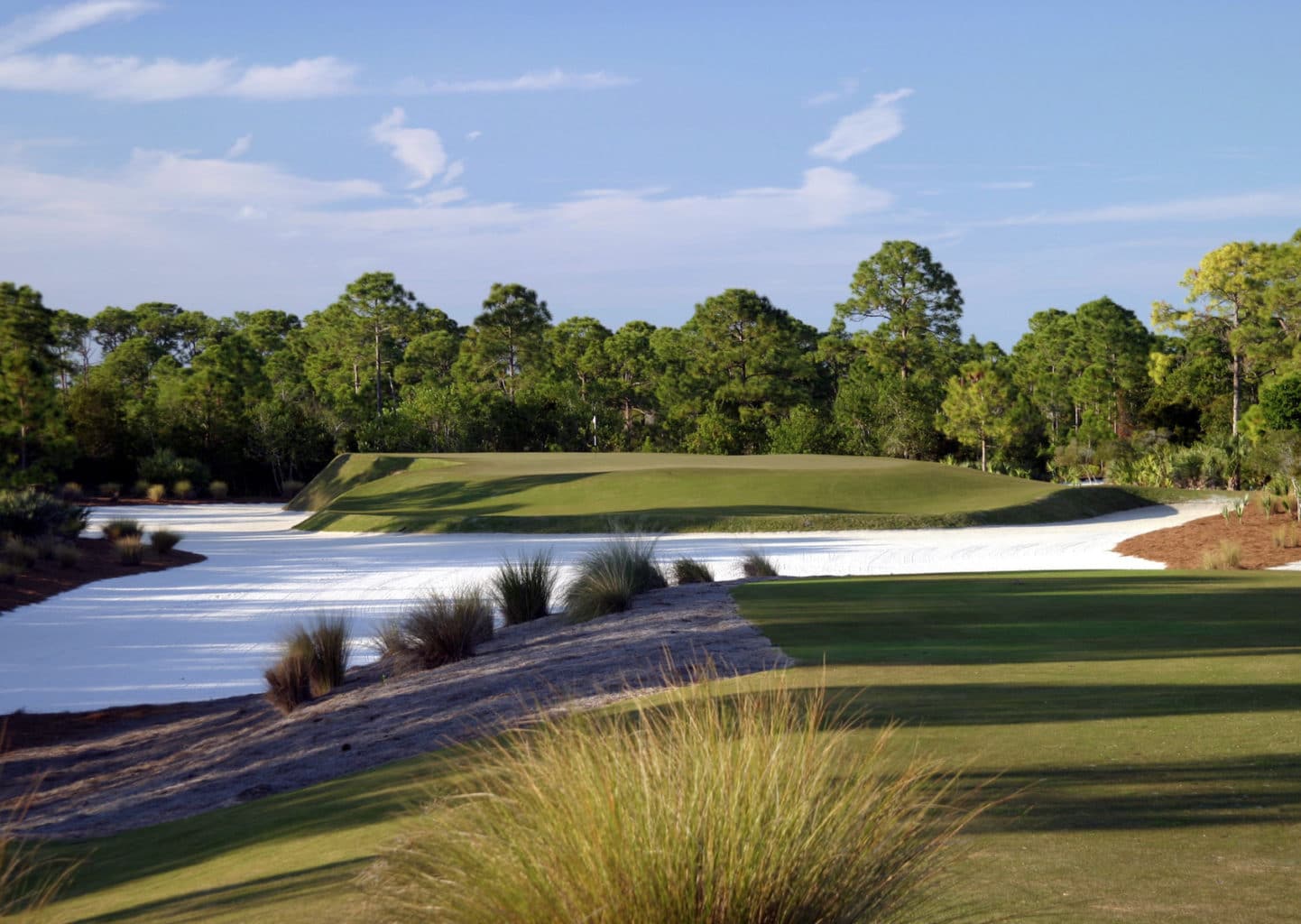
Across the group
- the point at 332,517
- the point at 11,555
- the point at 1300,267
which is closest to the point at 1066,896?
the point at 11,555

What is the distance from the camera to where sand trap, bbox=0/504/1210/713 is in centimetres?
1166

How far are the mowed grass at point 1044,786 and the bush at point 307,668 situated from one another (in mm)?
3429

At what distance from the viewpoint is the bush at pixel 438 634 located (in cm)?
1045

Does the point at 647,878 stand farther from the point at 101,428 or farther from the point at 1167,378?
the point at 1167,378

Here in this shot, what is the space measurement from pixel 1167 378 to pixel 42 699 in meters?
48.7

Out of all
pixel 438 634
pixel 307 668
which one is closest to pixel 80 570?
pixel 307 668

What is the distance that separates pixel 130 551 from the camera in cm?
2191

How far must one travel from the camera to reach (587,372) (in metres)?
61.5

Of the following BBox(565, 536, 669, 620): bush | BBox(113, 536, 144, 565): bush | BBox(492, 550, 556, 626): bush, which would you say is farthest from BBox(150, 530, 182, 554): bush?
BBox(565, 536, 669, 620): bush

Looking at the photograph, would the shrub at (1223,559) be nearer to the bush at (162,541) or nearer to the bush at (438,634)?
the bush at (438,634)

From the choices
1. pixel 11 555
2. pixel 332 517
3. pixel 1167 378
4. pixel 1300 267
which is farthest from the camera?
pixel 1167 378

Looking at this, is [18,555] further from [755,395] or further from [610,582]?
[755,395]

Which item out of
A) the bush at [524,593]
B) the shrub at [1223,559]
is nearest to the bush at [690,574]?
the bush at [524,593]

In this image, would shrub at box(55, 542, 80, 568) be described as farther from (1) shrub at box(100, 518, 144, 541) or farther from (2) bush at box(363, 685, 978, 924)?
(2) bush at box(363, 685, 978, 924)
